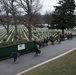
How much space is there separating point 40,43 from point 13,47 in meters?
6.27

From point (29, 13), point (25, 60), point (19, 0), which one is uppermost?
point (19, 0)

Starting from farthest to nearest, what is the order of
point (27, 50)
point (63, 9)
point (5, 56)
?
point (63, 9), point (27, 50), point (5, 56)

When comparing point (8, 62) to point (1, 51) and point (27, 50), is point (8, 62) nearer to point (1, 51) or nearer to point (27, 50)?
point (1, 51)

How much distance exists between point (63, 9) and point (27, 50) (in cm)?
2891

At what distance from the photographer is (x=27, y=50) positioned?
24.0 meters

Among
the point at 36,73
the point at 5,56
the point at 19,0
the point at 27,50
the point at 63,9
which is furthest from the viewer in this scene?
the point at 63,9

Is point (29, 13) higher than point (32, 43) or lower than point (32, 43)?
higher

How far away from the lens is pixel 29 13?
33750 mm

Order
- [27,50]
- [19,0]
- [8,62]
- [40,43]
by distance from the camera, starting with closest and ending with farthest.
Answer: [8,62]
[27,50]
[40,43]
[19,0]

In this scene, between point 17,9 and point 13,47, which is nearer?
point 13,47

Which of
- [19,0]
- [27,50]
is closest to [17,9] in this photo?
[19,0]

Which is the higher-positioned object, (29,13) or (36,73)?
(29,13)

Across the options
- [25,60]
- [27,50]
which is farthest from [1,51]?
[27,50]

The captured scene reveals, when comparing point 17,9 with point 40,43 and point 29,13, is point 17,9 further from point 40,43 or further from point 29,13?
point 40,43
